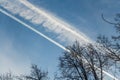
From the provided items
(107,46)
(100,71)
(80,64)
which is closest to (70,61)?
(80,64)

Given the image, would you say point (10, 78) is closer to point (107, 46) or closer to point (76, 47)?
point (76, 47)

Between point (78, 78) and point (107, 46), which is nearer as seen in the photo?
point (107, 46)

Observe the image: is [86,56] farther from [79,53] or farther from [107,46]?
[107,46]

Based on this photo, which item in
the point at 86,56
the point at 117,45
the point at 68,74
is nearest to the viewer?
the point at 117,45

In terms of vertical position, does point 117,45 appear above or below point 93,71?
below

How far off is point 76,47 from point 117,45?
15.3 meters

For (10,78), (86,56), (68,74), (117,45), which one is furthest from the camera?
(10,78)

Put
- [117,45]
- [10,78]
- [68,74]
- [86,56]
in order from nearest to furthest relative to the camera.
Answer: [117,45] < [68,74] < [86,56] < [10,78]

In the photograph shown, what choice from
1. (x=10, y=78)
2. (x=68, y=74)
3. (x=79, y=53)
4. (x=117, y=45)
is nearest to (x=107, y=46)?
(x=117, y=45)

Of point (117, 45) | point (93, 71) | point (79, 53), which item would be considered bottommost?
point (117, 45)

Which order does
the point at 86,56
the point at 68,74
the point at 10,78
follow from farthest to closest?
the point at 10,78 → the point at 86,56 → the point at 68,74

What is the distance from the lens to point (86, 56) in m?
29.6

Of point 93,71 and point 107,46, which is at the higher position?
point 93,71

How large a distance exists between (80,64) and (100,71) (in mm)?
2135
